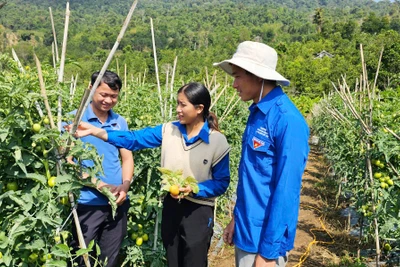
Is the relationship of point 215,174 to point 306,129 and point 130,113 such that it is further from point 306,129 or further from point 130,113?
point 130,113

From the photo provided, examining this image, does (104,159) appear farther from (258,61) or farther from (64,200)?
(258,61)

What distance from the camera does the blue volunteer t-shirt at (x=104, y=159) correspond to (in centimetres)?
275

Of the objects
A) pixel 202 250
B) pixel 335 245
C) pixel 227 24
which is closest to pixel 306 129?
pixel 202 250

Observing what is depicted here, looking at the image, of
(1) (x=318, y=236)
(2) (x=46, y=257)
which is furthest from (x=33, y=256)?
(1) (x=318, y=236)

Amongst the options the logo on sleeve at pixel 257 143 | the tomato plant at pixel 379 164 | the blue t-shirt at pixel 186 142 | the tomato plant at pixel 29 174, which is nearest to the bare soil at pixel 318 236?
the tomato plant at pixel 379 164

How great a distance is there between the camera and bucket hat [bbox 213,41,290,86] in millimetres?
2109

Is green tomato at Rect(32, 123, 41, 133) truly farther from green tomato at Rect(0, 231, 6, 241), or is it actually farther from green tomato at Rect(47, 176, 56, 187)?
green tomato at Rect(0, 231, 6, 241)

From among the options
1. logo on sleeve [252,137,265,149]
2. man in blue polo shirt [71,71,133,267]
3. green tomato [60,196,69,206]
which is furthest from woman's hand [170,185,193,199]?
green tomato [60,196,69,206]

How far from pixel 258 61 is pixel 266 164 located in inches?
22.6

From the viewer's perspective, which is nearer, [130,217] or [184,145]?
[184,145]

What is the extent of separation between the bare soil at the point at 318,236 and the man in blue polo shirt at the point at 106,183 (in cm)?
224

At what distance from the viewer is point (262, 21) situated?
445ft

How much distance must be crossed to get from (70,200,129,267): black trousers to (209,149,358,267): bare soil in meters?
2.18

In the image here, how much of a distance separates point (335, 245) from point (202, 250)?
12.7 feet
